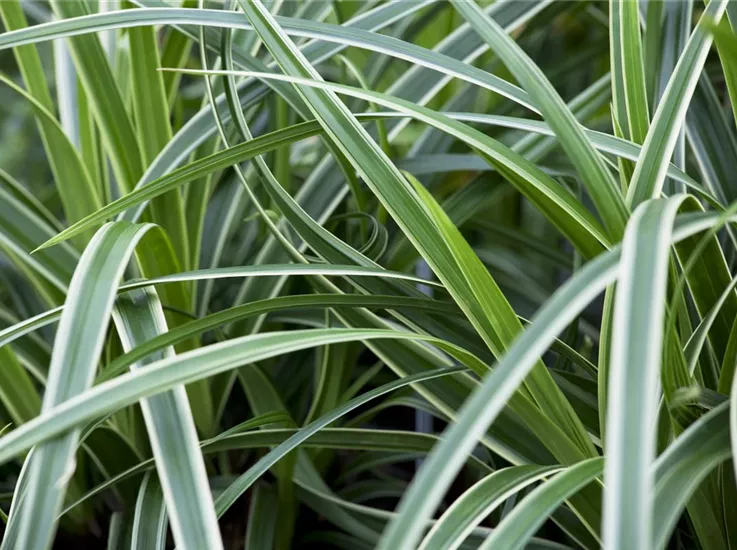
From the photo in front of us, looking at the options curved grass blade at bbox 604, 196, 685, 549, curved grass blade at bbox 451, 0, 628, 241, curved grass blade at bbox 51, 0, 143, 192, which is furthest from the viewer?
curved grass blade at bbox 51, 0, 143, 192

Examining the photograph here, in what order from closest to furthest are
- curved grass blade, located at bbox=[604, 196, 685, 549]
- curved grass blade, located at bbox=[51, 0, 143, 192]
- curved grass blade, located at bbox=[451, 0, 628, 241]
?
curved grass blade, located at bbox=[604, 196, 685, 549] < curved grass blade, located at bbox=[451, 0, 628, 241] < curved grass blade, located at bbox=[51, 0, 143, 192]

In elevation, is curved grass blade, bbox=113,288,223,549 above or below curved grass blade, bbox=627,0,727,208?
below

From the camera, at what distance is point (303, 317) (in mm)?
647

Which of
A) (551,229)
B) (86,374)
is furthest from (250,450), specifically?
(551,229)

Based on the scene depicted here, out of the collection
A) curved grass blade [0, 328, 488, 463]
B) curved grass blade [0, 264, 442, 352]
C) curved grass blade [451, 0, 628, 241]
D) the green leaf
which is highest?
the green leaf

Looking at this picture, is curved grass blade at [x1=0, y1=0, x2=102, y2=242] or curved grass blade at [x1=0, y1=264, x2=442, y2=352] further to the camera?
curved grass blade at [x1=0, y1=0, x2=102, y2=242]

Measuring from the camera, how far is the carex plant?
301mm

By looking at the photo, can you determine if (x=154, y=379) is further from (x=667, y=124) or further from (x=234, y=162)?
(x=667, y=124)

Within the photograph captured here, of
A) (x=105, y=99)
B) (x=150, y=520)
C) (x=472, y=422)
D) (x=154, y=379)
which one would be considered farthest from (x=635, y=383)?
(x=105, y=99)

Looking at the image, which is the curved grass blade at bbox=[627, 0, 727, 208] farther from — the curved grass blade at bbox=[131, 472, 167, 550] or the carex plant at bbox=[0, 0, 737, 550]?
the curved grass blade at bbox=[131, 472, 167, 550]

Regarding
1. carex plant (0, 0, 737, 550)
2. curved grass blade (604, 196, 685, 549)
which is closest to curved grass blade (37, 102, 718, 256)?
carex plant (0, 0, 737, 550)

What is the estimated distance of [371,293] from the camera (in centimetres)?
48

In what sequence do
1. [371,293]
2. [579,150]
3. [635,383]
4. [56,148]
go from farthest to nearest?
[56,148], [371,293], [579,150], [635,383]

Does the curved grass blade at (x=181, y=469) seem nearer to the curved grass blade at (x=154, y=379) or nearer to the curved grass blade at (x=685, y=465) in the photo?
the curved grass blade at (x=154, y=379)
